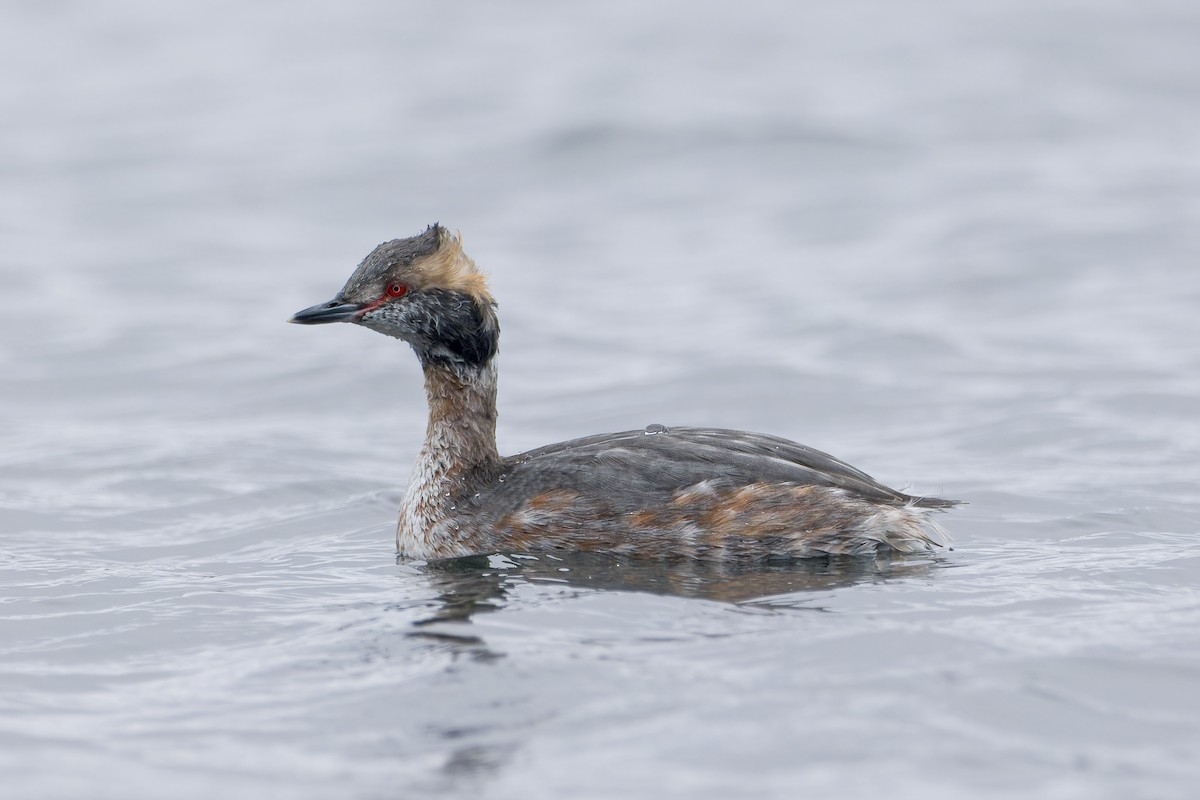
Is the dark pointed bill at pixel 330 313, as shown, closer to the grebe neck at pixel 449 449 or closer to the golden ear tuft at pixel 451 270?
the golden ear tuft at pixel 451 270

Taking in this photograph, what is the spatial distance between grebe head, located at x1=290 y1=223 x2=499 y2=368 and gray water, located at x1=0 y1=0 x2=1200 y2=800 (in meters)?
1.23

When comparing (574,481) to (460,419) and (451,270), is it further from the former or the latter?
(451,270)

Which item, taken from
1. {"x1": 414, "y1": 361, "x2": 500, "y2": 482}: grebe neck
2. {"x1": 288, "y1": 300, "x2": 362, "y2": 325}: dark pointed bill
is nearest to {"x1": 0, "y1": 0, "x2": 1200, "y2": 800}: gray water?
{"x1": 414, "y1": 361, "x2": 500, "y2": 482}: grebe neck

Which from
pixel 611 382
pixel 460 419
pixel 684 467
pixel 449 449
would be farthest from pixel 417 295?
pixel 611 382

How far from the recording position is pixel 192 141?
20.8 meters

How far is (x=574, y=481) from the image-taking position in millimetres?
7934

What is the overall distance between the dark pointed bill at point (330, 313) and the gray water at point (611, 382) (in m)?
1.22

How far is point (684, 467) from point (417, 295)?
5.46 ft

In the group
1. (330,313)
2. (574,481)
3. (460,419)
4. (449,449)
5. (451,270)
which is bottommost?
(574,481)

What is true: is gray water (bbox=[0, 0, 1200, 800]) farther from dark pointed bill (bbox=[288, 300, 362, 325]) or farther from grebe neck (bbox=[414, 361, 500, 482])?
Result: dark pointed bill (bbox=[288, 300, 362, 325])

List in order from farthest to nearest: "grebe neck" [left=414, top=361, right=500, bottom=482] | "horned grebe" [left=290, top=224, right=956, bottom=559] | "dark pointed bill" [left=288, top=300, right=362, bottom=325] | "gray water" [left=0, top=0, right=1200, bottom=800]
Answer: "grebe neck" [left=414, top=361, right=500, bottom=482] < "dark pointed bill" [left=288, top=300, right=362, bottom=325] < "horned grebe" [left=290, top=224, right=956, bottom=559] < "gray water" [left=0, top=0, right=1200, bottom=800]

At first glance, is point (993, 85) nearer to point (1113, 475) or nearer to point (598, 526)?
point (1113, 475)

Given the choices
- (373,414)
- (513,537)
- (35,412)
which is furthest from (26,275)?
(513,537)

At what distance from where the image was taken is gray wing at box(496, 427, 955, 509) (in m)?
A: 7.78
